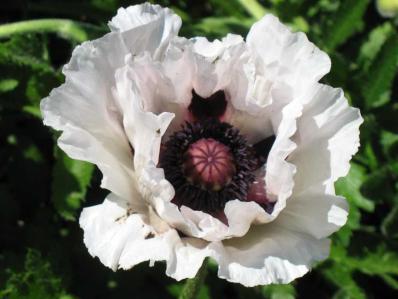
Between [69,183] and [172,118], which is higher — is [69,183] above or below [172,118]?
below

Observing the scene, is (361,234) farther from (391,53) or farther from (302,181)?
(302,181)

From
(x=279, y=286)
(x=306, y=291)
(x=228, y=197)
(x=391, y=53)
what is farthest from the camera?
(x=306, y=291)

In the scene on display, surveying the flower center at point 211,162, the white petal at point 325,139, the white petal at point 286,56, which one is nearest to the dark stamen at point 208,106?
the flower center at point 211,162

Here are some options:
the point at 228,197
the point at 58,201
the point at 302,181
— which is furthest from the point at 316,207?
the point at 58,201

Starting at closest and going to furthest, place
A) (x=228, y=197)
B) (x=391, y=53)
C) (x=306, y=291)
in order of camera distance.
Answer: (x=228, y=197), (x=391, y=53), (x=306, y=291)

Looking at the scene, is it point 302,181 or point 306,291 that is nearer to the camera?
Answer: point 302,181

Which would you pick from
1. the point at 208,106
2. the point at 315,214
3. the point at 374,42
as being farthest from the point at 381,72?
the point at 315,214

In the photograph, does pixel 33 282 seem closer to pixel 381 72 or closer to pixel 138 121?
pixel 138 121
